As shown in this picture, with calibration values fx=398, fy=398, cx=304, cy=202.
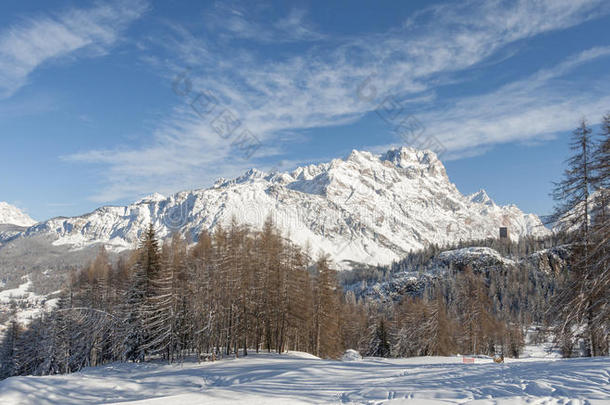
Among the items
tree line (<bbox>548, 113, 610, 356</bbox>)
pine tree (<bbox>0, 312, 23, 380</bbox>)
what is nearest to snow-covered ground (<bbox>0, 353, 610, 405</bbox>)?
tree line (<bbox>548, 113, 610, 356</bbox>)

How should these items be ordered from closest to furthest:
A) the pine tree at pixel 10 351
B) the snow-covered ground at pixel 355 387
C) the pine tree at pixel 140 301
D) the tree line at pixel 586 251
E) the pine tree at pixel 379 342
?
the snow-covered ground at pixel 355 387 < the tree line at pixel 586 251 < the pine tree at pixel 140 301 < the pine tree at pixel 10 351 < the pine tree at pixel 379 342

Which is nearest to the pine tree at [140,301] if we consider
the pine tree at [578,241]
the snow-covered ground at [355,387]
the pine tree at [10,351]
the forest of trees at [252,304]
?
the forest of trees at [252,304]

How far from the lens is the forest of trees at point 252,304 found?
20688 millimetres

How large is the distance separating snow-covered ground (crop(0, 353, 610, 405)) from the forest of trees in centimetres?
392

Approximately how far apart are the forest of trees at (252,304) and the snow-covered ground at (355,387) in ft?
12.9

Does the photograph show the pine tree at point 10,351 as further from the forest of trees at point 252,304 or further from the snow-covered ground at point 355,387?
the snow-covered ground at point 355,387

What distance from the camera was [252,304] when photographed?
4075cm

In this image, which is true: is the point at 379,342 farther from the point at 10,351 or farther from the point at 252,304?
the point at 10,351

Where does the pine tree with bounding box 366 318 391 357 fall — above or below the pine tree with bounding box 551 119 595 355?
below

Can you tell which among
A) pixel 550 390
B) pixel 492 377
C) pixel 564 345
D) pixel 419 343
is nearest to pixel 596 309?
pixel 564 345

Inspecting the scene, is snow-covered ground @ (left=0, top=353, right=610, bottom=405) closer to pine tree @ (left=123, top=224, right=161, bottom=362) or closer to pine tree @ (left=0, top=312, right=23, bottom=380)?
pine tree @ (left=123, top=224, right=161, bottom=362)

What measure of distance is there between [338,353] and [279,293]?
15.4 m

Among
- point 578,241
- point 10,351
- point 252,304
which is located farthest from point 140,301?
point 578,241

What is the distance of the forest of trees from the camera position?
20.7 m
